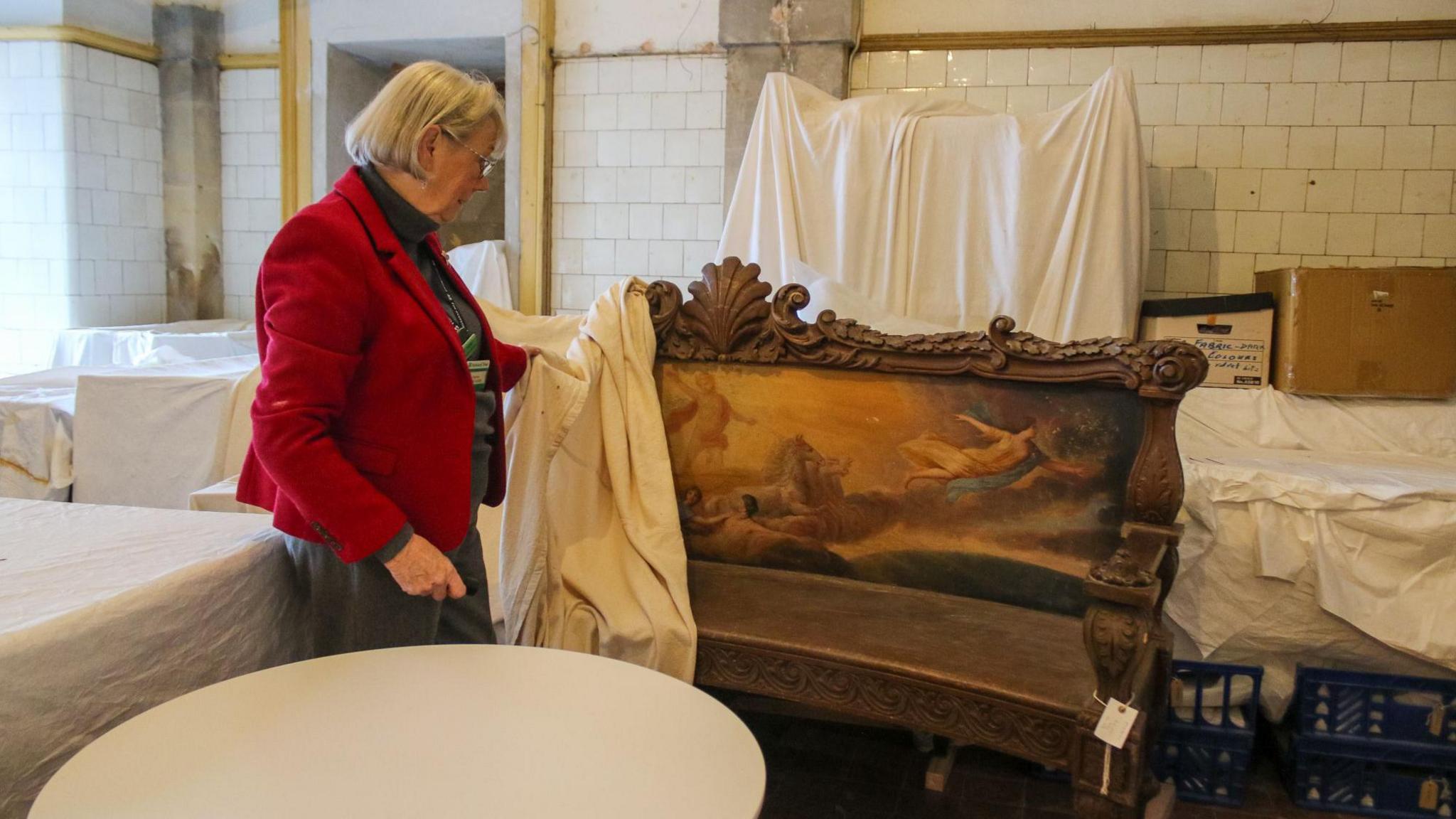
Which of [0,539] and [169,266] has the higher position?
[169,266]

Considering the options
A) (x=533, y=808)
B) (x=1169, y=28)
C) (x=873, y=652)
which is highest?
(x=1169, y=28)

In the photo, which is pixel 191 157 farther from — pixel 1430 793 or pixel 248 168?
pixel 1430 793

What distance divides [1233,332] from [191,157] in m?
6.07

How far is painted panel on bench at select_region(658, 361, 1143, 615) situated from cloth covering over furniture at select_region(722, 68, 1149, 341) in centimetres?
134

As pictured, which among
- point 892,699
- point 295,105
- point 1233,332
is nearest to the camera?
point 892,699

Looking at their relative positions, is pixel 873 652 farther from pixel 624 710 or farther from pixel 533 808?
pixel 533 808

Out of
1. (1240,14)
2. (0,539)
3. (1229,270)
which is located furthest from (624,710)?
(1240,14)

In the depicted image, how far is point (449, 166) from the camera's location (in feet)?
5.88

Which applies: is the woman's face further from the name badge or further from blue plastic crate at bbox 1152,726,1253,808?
blue plastic crate at bbox 1152,726,1253,808

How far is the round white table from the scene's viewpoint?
4.03 feet

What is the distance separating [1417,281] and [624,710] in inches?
149

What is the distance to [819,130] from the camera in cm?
434

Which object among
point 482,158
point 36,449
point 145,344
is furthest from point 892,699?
point 145,344

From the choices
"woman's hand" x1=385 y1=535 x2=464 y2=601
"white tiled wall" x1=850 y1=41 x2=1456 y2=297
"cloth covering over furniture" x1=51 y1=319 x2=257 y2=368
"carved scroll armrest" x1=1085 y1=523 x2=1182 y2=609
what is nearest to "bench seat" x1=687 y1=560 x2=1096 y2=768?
"carved scroll armrest" x1=1085 y1=523 x2=1182 y2=609
